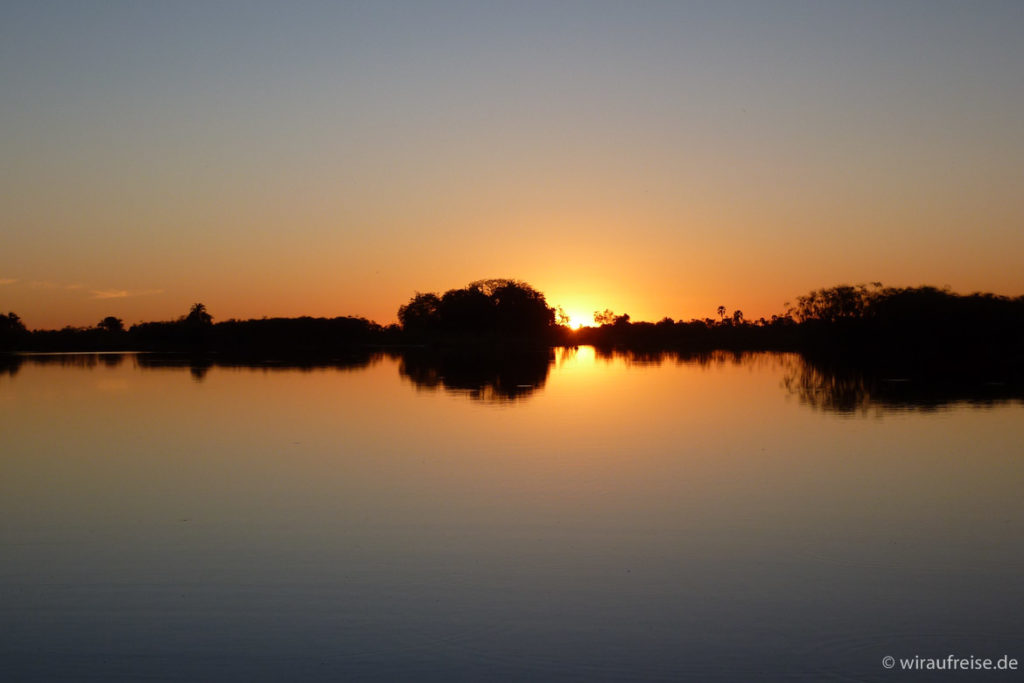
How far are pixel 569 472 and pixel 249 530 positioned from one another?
4.40m

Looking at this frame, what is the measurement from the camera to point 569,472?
11.0 meters

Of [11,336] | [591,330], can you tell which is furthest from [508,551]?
[591,330]

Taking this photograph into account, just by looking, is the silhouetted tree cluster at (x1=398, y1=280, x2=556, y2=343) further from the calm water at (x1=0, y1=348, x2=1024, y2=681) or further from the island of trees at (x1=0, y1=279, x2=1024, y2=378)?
the calm water at (x1=0, y1=348, x2=1024, y2=681)

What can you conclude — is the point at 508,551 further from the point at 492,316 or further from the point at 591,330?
the point at 591,330

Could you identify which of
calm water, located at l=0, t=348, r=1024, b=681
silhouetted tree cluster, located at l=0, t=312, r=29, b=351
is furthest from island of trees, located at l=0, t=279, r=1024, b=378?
calm water, located at l=0, t=348, r=1024, b=681

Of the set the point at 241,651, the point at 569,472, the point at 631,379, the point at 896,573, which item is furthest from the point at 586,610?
the point at 631,379

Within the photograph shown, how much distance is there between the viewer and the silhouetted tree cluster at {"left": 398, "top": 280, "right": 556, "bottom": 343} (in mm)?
97250

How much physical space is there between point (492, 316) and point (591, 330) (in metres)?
30.7

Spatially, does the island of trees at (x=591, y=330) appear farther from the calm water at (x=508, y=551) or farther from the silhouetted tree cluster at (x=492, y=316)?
the calm water at (x=508, y=551)

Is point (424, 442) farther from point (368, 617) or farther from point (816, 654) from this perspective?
point (816, 654)

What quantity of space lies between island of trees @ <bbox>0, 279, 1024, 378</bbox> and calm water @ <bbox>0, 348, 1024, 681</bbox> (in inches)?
→ 1120

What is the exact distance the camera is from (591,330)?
415 feet

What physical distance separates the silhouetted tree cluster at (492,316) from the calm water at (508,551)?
81197mm

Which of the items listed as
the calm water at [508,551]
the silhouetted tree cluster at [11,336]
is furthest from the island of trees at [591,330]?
the calm water at [508,551]
